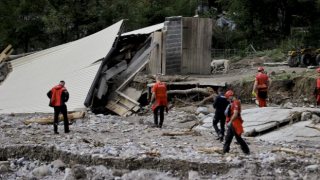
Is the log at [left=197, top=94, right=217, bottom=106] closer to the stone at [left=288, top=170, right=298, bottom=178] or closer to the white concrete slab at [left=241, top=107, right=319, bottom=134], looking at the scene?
the white concrete slab at [left=241, top=107, right=319, bottom=134]

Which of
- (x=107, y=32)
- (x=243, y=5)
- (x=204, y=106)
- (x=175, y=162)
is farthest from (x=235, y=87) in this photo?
(x=243, y=5)

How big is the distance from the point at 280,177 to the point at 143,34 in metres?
11.8

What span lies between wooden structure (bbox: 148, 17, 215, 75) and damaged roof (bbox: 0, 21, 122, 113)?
6.30 feet

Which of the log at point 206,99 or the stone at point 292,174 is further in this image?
the log at point 206,99

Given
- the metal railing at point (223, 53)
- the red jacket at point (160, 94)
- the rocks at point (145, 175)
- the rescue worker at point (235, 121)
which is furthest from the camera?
the metal railing at point (223, 53)

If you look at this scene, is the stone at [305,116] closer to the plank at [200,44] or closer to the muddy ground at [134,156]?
the muddy ground at [134,156]

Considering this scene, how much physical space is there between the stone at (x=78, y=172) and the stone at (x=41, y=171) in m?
0.72

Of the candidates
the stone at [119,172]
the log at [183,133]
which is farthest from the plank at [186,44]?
the stone at [119,172]

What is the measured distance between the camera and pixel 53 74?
636 inches

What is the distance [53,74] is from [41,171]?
29.4ft

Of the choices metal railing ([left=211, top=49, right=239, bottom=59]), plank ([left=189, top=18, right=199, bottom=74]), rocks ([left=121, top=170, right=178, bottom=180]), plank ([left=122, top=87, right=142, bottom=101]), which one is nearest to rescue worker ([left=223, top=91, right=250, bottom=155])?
rocks ([left=121, top=170, right=178, bottom=180])

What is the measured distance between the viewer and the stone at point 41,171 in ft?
25.1

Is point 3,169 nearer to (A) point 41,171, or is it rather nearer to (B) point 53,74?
(A) point 41,171

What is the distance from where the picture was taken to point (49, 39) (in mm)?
27094
